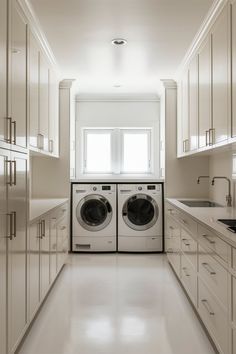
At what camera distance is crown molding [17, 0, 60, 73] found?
253 cm

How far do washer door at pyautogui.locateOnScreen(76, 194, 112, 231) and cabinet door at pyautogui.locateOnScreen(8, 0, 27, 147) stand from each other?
253 cm

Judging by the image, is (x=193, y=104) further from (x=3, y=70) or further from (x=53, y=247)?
(x=3, y=70)

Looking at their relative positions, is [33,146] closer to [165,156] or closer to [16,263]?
[16,263]

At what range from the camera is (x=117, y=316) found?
2.82 metres

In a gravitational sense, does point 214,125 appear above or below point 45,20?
below

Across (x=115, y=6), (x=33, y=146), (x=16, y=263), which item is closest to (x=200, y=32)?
(x=115, y=6)

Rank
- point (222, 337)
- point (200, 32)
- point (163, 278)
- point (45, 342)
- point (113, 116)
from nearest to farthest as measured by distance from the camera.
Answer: point (222, 337) → point (45, 342) → point (200, 32) → point (163, 278) → point (113, 116)

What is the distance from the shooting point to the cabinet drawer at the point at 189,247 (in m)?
2.74

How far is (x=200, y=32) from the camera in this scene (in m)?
3.11

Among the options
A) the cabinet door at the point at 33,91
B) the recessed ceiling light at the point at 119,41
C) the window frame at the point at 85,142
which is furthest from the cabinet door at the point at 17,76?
the window frame at the point at 85,142

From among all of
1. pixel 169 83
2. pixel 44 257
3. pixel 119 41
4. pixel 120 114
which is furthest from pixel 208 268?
pixel 120 114

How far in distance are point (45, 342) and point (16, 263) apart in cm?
66

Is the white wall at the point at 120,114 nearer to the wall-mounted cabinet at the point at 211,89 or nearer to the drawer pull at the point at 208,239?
the wall-mounted cabinet at the point at 211,89

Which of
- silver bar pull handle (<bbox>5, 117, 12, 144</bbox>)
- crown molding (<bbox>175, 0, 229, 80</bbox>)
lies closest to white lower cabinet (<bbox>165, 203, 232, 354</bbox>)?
silver bar pull handle (<bbox>5, 117, 12, 144</bbox>)
